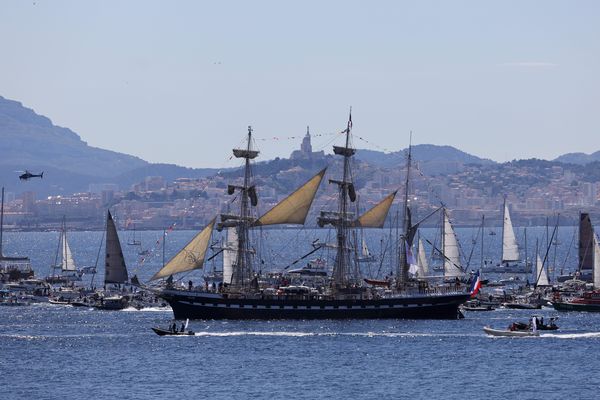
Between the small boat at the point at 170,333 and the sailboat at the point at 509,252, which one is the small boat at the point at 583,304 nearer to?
the small boat at the point at 170,333

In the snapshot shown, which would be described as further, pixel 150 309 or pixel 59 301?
pixel 59 301

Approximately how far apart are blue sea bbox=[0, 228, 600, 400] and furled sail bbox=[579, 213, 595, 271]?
101ft

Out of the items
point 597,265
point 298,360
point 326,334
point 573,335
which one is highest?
point 597,265

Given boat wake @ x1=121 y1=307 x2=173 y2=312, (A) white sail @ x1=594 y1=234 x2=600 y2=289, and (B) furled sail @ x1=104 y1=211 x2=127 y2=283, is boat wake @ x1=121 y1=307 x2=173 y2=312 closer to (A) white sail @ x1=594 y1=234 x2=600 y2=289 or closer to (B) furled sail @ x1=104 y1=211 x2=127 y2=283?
(B) furled sail @ x1=104 y1=211 x2=127 y2=283

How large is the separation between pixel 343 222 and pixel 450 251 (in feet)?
63.5

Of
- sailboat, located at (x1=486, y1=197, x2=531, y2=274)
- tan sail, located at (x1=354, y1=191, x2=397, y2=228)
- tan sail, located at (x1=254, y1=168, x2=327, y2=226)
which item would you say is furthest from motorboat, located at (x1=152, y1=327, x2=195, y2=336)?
sailboat, located at (x1=486, y1=197, x2=531, y2=274)

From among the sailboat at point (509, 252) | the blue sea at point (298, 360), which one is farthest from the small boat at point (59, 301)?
the sailboat at point (509, 252)

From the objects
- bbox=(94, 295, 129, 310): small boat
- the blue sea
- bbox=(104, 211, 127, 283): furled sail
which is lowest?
the blue sea

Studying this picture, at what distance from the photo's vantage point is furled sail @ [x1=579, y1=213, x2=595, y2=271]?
130875mm

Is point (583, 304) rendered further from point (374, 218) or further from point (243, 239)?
point (243, 239)

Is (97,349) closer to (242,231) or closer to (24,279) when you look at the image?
(242,231)

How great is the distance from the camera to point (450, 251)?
404 ft

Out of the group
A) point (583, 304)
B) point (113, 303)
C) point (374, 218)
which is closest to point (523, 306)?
point (583, 304)

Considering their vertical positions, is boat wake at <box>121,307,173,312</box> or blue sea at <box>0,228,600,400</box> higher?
boat wake at <box>121,307,173,312</box>
